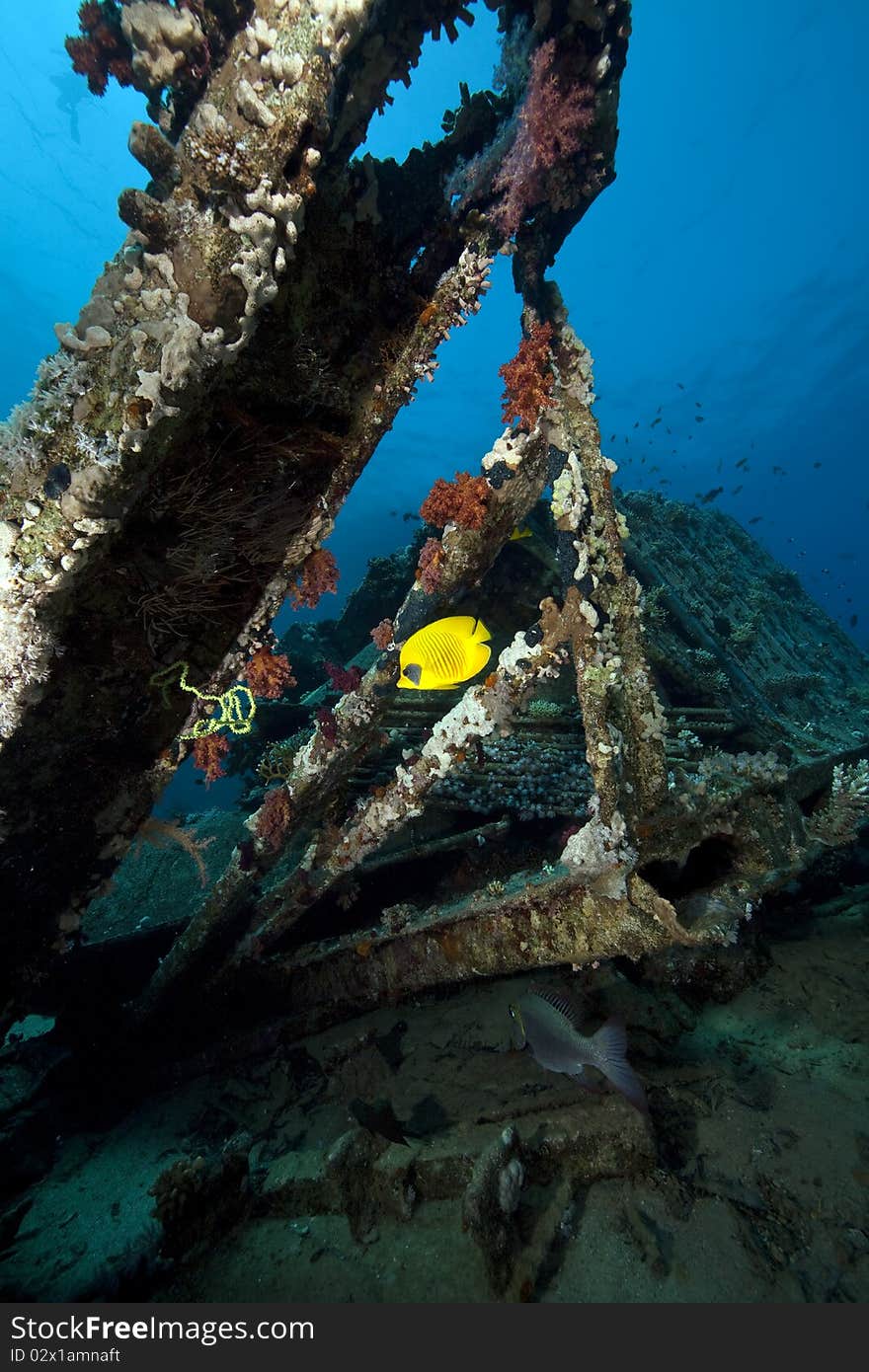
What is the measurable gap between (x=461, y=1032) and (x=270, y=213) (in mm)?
5472

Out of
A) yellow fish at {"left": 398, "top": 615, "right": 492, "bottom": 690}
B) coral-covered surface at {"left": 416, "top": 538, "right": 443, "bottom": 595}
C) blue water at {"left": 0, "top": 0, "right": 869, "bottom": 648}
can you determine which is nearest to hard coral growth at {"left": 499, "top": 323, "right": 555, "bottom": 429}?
coral-covered surface at {"left": 416, "top": 538, "right": 443, "bottom": 595}

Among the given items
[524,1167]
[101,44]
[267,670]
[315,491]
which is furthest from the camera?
[524,1167]

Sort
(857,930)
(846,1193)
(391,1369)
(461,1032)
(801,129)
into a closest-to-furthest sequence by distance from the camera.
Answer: (391,1369), (846,1193), (461,1032), (857,930), (801,129)

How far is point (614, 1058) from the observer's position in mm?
3367

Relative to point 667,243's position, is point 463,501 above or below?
below

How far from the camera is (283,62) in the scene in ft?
5.66

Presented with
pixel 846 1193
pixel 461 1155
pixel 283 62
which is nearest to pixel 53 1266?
pixel 461 1155

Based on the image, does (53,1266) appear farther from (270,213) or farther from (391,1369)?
(270,213)

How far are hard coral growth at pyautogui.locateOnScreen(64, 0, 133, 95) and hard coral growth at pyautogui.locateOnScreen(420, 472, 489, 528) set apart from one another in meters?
1.92

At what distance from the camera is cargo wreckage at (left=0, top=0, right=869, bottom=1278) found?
1.81 metres

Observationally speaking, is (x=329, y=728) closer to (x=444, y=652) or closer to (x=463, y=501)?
(x=444, y=652)

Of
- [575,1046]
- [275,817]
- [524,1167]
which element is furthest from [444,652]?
[524,1167]

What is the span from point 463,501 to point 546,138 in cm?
157

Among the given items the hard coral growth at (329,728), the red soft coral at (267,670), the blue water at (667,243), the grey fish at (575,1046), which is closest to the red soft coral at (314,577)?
the red soft coral at (267,670)
